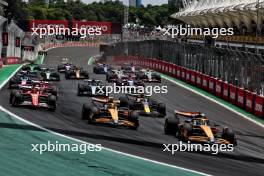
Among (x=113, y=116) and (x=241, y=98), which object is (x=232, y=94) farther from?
(x=113, y=116)

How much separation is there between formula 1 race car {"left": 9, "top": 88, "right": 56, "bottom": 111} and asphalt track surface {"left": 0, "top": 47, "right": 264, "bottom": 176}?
286mm

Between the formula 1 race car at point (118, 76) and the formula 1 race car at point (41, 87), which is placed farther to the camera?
the formula 1 race car at point (118, 76)

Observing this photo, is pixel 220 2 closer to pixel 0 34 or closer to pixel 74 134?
pixel 0 34

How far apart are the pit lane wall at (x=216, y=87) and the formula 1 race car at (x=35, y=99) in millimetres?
8851

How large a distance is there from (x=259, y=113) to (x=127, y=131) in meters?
8.94

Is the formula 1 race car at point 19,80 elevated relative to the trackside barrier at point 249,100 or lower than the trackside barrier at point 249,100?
elevated

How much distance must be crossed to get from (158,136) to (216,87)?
16.4 meters

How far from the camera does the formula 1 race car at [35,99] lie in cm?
2458

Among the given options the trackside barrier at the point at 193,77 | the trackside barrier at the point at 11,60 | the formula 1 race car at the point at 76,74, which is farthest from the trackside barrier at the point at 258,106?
the trackside barrier at the point at 11,60

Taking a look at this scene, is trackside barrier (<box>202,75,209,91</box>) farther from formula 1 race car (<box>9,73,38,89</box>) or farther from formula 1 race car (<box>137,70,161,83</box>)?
formula 1 race car (<box>9,73,38,89</box>)

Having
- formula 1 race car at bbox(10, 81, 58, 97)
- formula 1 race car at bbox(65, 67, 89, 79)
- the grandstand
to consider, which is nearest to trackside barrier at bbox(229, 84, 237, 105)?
formula 1 race car at bbox(10, 81, 58, 97)

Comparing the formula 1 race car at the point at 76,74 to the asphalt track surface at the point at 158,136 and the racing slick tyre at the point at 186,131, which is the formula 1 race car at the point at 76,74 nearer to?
the asphalt track surface at the point at 158,136

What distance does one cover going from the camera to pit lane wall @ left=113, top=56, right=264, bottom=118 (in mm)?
29016

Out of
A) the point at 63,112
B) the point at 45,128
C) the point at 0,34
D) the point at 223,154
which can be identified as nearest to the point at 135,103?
the point at 63,112
